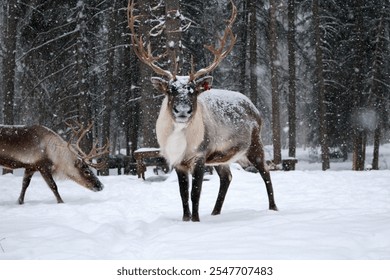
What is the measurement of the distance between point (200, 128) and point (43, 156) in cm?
445

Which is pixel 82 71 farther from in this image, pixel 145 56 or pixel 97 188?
pixel 145 56

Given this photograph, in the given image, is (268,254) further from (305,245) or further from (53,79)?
(53,79)

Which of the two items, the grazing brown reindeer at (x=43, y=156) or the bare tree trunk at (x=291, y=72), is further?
the bare tree trunk at (x=291, y=72)

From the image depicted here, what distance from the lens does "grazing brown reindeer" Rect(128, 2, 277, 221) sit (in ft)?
15.9

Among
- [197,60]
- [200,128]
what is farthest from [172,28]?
[197,60]

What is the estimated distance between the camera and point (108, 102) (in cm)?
1518

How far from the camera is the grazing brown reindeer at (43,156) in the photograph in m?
8.11

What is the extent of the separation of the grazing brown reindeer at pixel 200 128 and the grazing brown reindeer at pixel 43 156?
318cm

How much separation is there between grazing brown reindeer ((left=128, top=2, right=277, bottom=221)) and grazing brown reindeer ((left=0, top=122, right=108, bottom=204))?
318 cm

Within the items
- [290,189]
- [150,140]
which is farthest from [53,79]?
[290,189]

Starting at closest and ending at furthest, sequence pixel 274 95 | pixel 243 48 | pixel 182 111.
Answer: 1. pixel 182 111
2. pixel 274 95
3. pixel 243 48

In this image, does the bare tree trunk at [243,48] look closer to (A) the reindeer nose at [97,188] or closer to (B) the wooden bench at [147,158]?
(B) the wooden bench at [147,158]

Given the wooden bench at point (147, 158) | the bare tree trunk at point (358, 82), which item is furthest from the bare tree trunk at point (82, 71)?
the bare tree trunk at point (358, 82)

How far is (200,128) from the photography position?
5.12m
